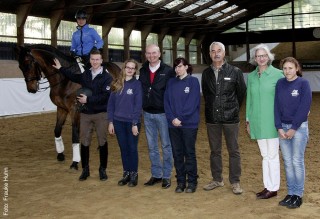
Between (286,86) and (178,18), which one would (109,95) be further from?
(178,18)

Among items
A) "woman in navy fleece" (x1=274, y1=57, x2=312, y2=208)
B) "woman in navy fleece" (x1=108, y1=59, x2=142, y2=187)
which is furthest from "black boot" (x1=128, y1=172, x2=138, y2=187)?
"woman in navy fleece" (x1=274, y1=57, x2=312, y2=208)

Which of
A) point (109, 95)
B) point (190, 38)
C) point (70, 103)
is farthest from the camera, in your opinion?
point (190, 38)

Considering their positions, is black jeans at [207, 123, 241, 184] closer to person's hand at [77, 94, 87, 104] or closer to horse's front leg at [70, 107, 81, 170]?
person's hand at [77, 94, 87, 104]

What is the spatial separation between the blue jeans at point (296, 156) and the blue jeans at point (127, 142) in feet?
5.60

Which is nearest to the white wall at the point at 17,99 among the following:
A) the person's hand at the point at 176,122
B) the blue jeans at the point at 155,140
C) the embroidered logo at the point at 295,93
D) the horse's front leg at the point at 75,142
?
the horse's front leg at the point at 75,142

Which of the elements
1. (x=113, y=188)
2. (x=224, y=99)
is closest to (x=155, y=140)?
(x=113, y=188)

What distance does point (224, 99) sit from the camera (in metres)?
4.23

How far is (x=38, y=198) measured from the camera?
4.32m

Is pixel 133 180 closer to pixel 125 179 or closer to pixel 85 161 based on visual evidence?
pixel 125 179

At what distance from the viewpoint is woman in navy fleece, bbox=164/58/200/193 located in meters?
4.25

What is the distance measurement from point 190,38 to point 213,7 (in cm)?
433

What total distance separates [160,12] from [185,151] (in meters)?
17.1

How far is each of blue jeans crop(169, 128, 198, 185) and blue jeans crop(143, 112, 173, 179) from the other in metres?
0.17

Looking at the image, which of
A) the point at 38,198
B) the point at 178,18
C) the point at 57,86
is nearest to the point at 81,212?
the point at 38,198
